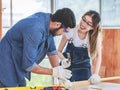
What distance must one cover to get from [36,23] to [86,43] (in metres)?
0.86

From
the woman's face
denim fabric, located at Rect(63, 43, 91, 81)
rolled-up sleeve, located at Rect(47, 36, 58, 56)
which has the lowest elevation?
denim fabric, located at Rect(63, 43, 91, 81)

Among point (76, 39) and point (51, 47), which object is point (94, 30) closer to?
point (76, 39)

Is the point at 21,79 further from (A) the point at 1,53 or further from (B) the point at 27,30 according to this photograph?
(B) the point at 27,30

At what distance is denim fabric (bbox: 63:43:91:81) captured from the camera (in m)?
2.72

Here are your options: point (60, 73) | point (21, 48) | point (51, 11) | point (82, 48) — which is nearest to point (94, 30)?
point (82, 48)

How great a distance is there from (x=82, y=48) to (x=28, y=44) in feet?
3.01

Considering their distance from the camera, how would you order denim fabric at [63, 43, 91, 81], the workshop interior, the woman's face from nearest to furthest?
the woman's face, denim fabric at [63, 43, 91, 81], the workshop interior

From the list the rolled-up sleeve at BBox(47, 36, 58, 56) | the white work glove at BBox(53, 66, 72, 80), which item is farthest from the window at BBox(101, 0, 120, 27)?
the white work glove at BBox(53, 66, 72, 80)

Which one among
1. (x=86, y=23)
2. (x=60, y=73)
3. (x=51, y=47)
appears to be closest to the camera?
(x=60, y=73)

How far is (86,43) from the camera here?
274 cm

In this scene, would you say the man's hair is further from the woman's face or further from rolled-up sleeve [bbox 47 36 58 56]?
the woman's face

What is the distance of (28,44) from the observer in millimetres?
1938

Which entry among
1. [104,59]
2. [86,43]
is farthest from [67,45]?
[104,59]

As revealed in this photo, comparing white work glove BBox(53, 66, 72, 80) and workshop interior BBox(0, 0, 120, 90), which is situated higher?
workshop interior BBox(0, 0, 120, 90)
